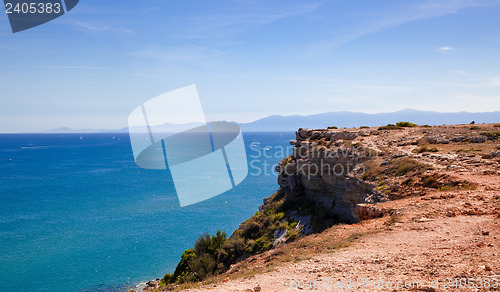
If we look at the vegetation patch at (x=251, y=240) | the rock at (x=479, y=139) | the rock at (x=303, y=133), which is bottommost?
the vegetation patch at (x=251, y=240)

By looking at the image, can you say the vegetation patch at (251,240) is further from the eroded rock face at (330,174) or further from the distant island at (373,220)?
the eroded rock face at (330,174)

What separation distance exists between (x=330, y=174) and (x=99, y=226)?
162 feet

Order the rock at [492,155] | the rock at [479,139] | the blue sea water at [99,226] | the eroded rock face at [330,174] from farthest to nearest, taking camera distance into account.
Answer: the blue sea water at [99,226]
the rock at [479,139]
the eroded rock face at [330,174]
the rock at [492,155]

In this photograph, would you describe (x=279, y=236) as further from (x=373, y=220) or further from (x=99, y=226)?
(x=99, y=226)

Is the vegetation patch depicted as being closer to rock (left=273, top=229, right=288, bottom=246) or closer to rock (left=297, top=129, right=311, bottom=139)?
rock (left=273, top=229, right=288, bottom=246)

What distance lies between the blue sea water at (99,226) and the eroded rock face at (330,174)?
74.1ft

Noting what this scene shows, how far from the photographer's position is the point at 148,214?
6319 centimetres

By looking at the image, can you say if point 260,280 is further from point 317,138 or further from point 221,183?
point 221,183

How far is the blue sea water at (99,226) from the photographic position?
3822 centimetres

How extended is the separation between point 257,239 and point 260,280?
1739cm

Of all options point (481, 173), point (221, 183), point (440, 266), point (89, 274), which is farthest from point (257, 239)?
point (221, 183)

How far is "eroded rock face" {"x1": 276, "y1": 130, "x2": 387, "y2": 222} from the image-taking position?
1989 centimetres

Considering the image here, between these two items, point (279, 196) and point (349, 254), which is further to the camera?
point (279, 196)

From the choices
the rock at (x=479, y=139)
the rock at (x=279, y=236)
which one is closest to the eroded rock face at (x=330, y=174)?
the rock at (x=279, y=236)
